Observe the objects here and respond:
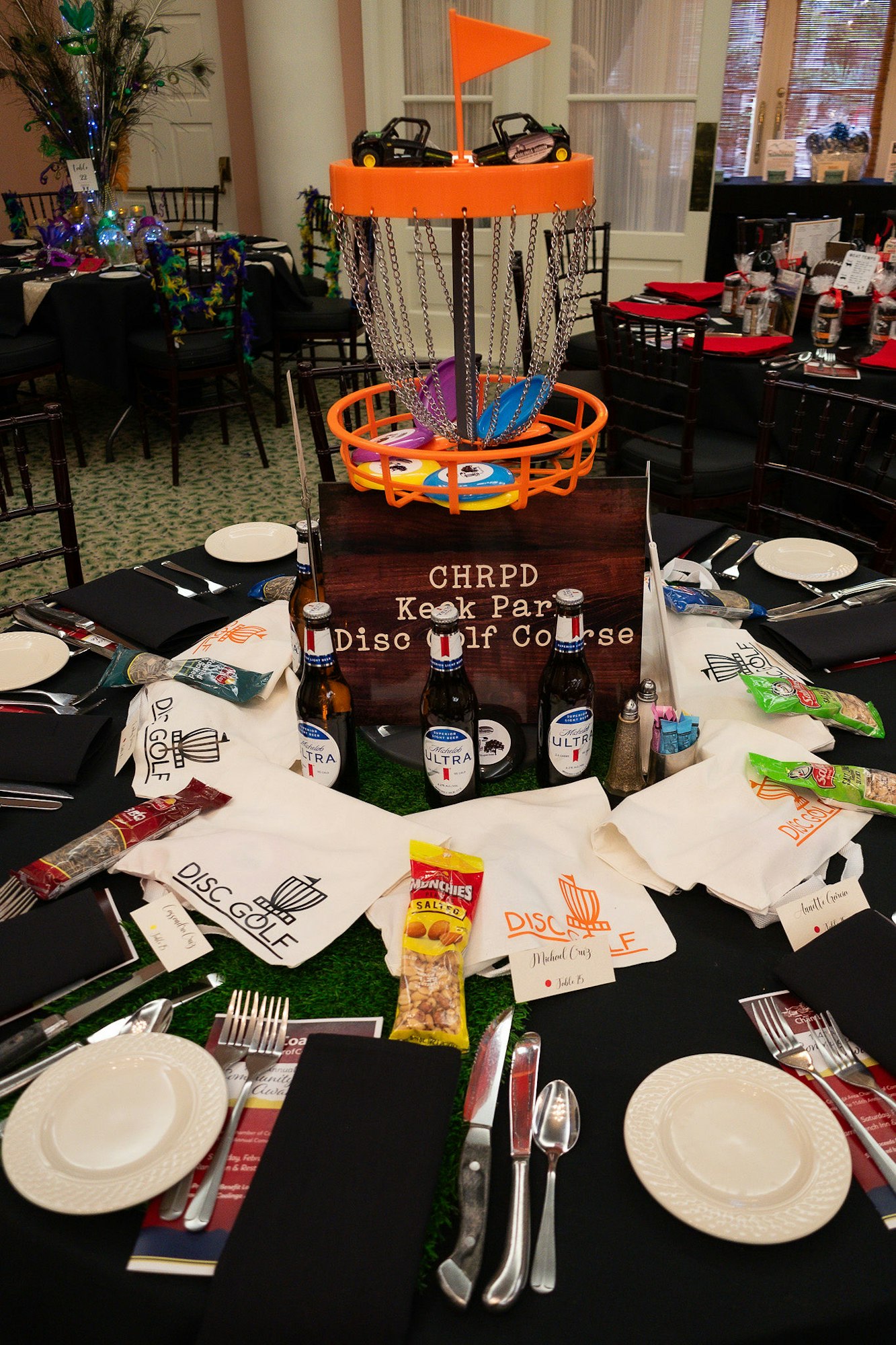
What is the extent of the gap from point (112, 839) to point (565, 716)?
0.48 meters

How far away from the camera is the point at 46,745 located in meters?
1.13

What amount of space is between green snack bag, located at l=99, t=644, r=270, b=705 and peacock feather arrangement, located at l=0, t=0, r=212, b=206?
3900 millimetres

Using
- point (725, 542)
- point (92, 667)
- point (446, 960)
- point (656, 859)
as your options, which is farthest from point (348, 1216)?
point (725, 542)

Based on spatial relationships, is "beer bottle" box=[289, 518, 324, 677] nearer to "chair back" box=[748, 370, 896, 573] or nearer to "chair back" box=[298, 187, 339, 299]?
"chair back" box=[748, 370, 896, 573]

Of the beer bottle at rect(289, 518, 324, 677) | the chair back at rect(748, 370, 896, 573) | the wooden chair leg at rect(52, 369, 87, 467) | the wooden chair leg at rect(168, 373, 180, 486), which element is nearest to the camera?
the beer bottle at rect(289, 518, 324, 677)

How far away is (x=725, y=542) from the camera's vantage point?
63.2 inches

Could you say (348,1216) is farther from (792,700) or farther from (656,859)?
(792,700)

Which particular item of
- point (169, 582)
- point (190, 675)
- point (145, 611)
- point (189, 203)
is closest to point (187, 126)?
point (189, 203)

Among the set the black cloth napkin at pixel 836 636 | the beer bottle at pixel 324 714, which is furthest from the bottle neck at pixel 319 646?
the black cloth napkin at pixel 836 636

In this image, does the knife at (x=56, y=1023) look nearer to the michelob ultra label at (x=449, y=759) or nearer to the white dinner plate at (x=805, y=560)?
the michelob ultra label at (x=449, y=759)

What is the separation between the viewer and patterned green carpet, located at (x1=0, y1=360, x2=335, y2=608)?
3.49 meters

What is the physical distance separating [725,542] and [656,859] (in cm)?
81

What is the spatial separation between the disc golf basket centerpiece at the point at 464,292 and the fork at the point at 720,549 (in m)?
0.42

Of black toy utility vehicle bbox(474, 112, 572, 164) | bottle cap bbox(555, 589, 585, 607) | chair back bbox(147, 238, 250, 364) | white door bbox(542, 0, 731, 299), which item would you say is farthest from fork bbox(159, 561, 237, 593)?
white door bbox(542, 0, 731, 299)
